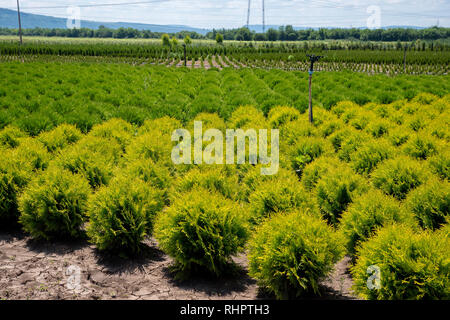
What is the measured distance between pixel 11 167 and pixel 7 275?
8.39 ft

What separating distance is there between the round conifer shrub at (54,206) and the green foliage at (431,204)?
19.0 feet

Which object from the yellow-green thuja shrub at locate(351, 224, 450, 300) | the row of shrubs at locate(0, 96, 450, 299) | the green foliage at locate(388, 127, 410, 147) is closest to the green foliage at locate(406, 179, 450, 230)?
the row of shrubs at locate(0, 96, 450, 299)

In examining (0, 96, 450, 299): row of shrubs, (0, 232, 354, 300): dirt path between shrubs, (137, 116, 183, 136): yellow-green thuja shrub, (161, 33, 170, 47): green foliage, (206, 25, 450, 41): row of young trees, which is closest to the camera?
(0, 96, 450, 299): row of shrubs

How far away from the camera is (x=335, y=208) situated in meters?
6.60

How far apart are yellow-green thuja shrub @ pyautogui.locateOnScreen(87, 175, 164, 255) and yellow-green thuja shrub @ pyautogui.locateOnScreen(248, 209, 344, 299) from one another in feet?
6.74

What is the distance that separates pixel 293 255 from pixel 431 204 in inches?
123

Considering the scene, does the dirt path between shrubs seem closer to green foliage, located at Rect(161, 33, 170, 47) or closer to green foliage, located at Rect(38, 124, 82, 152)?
green foliage, located at Rect(38, 124, 82, 152)

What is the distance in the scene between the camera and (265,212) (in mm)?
5883

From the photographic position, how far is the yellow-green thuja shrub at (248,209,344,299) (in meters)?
4.30

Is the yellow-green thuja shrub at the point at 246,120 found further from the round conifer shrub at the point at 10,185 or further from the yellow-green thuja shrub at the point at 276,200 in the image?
the round conifer shrub at the point at 10,185

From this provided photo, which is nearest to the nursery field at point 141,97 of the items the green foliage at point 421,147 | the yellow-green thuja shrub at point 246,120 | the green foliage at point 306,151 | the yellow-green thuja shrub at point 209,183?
the yellow-green thuja shrub at point 246,120

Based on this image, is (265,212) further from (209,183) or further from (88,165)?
(88,165)

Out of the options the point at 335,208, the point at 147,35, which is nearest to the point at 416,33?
the point at 147,35
